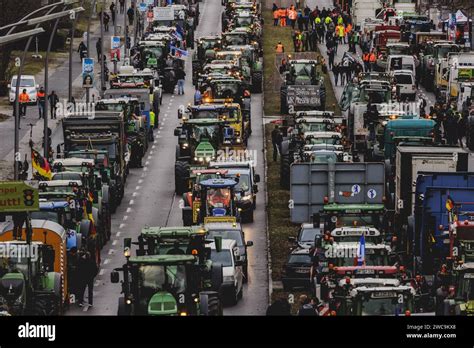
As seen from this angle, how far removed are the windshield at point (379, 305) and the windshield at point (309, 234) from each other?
15.4 metres

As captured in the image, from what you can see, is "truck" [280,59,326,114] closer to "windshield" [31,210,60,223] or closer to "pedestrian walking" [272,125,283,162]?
"pedestrian walking" [272,125,283,162]

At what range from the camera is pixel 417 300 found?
30891 mm

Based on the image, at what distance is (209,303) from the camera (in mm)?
33625

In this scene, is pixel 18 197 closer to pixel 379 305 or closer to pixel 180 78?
pixel 379 305

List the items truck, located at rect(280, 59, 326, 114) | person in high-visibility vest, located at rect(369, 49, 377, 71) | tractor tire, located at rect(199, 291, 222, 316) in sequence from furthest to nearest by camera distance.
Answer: person in high-visibility vest, located at rect(369, 49, 377, 71), truck, located at rect(280, 59, 326, 114), tractor tire, located at rect(199, 291, 222, 316)

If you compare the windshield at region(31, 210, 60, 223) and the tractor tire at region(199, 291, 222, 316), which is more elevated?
the windshield at region(31, 210, 60, 223)

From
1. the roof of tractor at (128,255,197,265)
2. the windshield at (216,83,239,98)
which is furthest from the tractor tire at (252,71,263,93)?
the roof of tractor at (128,255,197,265)

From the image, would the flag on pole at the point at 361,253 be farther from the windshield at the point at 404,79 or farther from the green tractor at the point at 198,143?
the windshield at the point at 404,79

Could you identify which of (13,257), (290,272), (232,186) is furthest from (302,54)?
(13,257)

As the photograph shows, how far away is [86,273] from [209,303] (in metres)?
6.49

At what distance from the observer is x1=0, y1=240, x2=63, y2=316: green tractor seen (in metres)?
32.4

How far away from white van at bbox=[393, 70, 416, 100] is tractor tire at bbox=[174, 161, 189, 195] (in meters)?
26.4
